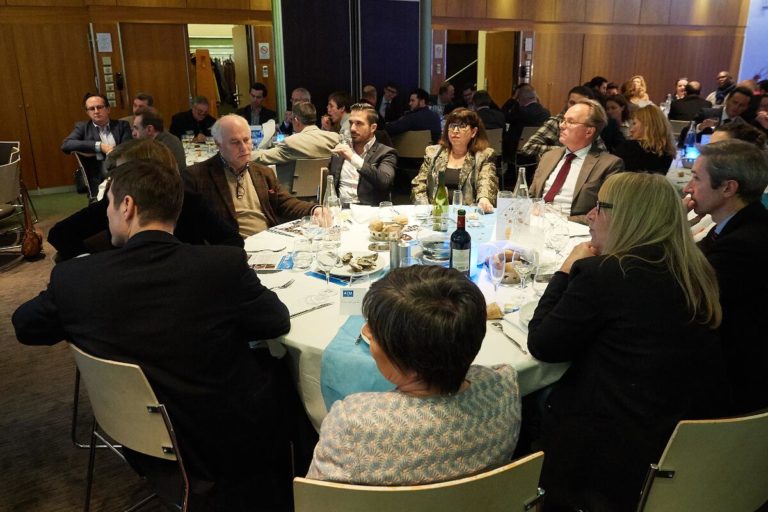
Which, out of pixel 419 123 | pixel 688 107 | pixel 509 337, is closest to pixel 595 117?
pixel 509 337

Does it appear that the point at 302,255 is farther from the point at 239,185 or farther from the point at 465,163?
the point at 465,163

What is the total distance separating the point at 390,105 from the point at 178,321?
7758 millimetres

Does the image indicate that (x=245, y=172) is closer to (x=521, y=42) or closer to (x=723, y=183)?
(x=723, y=183)

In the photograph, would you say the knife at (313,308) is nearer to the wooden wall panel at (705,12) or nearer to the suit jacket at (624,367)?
the suit jacket at (624,367)

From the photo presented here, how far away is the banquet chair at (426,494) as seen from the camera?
114cm

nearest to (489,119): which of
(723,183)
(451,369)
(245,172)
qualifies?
(245,172)

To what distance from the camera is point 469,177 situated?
13.8 ft

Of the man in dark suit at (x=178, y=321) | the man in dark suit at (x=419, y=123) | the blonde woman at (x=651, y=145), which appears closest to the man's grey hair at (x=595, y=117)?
the blonde woman at (x=651, y=145)

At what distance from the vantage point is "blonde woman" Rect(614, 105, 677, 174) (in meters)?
4.66

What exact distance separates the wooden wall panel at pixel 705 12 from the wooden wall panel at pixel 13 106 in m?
12.5

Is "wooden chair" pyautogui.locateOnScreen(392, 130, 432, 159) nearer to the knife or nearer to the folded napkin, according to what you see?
the knife

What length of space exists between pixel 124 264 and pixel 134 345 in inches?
9.0

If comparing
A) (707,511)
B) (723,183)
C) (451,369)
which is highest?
(723,183)

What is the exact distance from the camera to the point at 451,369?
1.23 meters
